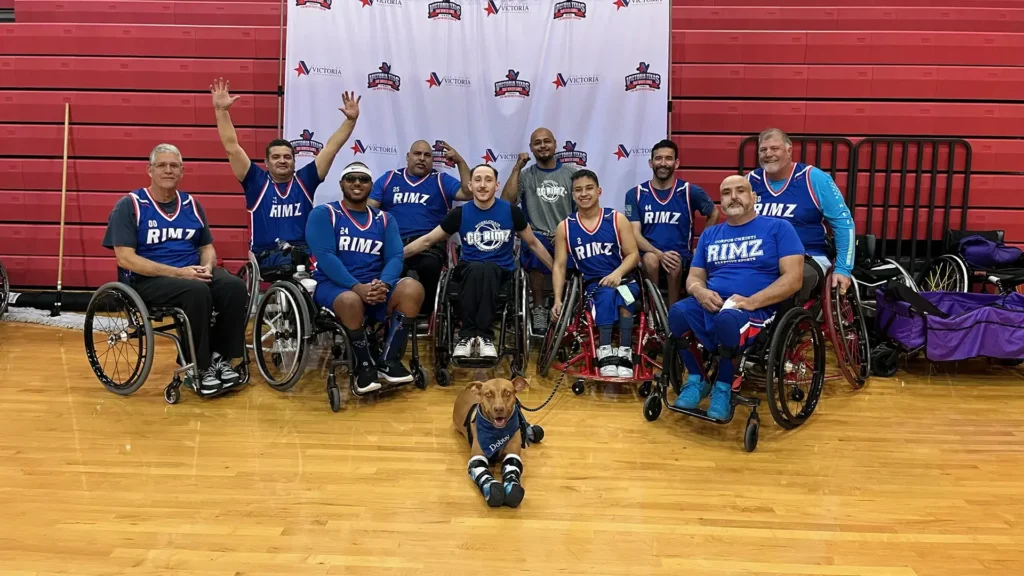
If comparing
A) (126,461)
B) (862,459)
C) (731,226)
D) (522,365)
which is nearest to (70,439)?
(126,461)

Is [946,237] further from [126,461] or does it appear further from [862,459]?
[126,461]

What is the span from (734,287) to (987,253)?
2.43 metres

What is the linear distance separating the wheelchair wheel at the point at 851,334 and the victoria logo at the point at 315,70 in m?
3.22

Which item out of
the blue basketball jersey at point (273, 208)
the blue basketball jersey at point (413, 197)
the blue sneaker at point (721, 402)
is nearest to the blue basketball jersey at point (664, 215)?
the blue basketball jersey at point (413, 197)

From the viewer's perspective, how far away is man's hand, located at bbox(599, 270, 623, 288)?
301 centimetres

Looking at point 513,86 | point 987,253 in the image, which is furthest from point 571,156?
point 987,253

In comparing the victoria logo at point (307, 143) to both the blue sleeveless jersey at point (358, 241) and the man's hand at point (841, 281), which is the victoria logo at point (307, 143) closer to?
the blue sleeveless jersey at point (358, 241)

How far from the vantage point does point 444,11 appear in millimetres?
4141

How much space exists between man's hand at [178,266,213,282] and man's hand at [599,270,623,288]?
5.99 ft

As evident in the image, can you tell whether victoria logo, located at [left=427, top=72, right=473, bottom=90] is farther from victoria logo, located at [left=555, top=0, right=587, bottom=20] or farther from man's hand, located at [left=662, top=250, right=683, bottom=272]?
man's hand, located at [left=662, top=250, right=683, bottom=272]

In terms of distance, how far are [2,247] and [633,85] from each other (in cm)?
481

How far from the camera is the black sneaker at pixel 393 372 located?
9.50ft

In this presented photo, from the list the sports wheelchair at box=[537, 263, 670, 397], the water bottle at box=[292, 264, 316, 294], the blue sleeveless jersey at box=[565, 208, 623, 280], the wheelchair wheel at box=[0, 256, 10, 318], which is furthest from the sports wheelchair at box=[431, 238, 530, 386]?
the wheelchair wheel at box=[0, 256, 10, 318]

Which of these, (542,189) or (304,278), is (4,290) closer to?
(304,278)
